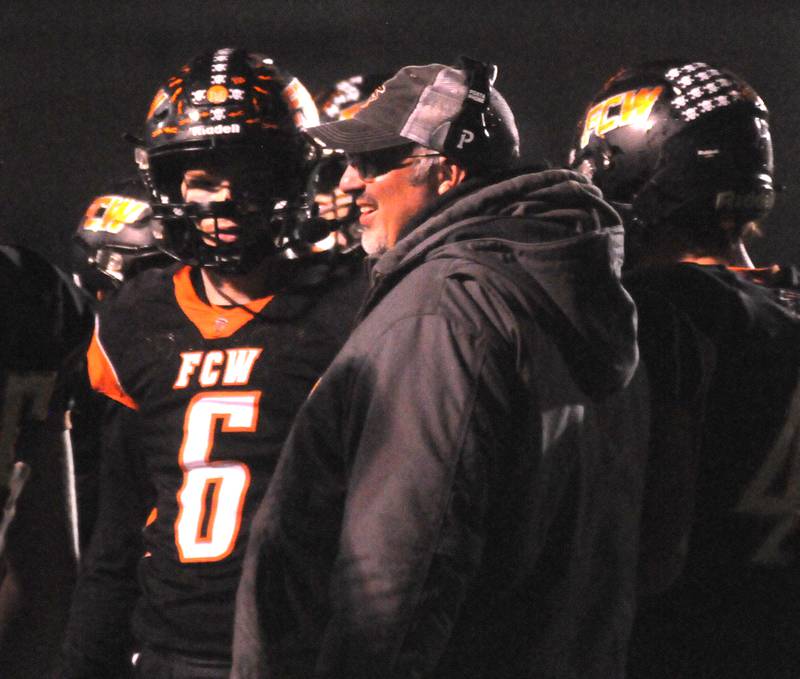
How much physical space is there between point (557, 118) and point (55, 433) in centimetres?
351

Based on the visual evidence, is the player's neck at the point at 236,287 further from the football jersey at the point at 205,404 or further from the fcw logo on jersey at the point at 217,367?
the fcw logo on jersey at the point at 217,367

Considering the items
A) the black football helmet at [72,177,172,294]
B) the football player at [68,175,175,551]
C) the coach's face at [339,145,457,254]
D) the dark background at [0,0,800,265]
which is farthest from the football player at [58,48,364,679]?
the dark background at [0,0,800,265]

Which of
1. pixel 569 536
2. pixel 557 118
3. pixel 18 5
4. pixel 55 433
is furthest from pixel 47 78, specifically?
pixel 569 536

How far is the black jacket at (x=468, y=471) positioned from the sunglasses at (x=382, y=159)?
215mm

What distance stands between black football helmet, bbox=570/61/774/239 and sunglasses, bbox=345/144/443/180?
0.77 meters

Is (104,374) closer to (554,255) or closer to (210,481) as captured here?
(210,481)

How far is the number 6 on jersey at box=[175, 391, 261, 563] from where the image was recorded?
6.31 ft

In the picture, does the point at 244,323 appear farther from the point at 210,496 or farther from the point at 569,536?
the point at 569,536

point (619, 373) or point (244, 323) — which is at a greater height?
point (619, 373)

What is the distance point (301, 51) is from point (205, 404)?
3.55 m

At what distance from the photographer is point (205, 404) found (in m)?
2.00

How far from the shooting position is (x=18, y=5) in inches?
211

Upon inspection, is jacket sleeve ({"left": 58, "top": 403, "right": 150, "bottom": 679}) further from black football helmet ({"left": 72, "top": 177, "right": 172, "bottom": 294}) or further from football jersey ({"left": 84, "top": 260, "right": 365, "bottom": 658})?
black football helmet ({"left": 72, "top": 177, "right": 172, "bottom": 294})

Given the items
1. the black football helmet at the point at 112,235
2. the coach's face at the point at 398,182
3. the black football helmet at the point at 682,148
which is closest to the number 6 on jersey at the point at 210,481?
the coach's face at the point at 398,182
